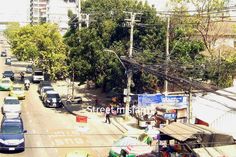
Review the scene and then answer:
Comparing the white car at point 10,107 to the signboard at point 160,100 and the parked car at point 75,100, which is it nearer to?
the parked car at point 75,100

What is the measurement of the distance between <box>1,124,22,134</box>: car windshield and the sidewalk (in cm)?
824

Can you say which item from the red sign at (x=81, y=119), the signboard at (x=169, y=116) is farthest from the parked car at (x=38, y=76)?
the signboard at (x=169, y=116)

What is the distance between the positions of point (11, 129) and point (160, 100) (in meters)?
14.0

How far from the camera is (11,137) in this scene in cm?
2809

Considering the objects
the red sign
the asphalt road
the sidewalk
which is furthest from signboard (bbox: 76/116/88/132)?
the sidewalk

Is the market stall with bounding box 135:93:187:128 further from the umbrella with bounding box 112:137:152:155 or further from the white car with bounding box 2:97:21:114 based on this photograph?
the white car with bounding box 2:97:21:114

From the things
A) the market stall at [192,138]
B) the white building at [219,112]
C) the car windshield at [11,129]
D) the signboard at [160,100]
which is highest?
the white building at [219,112]

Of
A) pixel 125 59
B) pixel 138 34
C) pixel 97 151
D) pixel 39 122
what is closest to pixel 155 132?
pixel 97 151

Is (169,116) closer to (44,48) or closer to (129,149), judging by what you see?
(129,149)

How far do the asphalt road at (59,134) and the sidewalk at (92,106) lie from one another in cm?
59

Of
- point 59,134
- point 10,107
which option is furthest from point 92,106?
point 59,134

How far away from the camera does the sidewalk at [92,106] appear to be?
36.7 metres

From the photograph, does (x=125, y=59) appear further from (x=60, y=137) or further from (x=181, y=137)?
(x=181, y=137)

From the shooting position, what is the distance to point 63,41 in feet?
191
